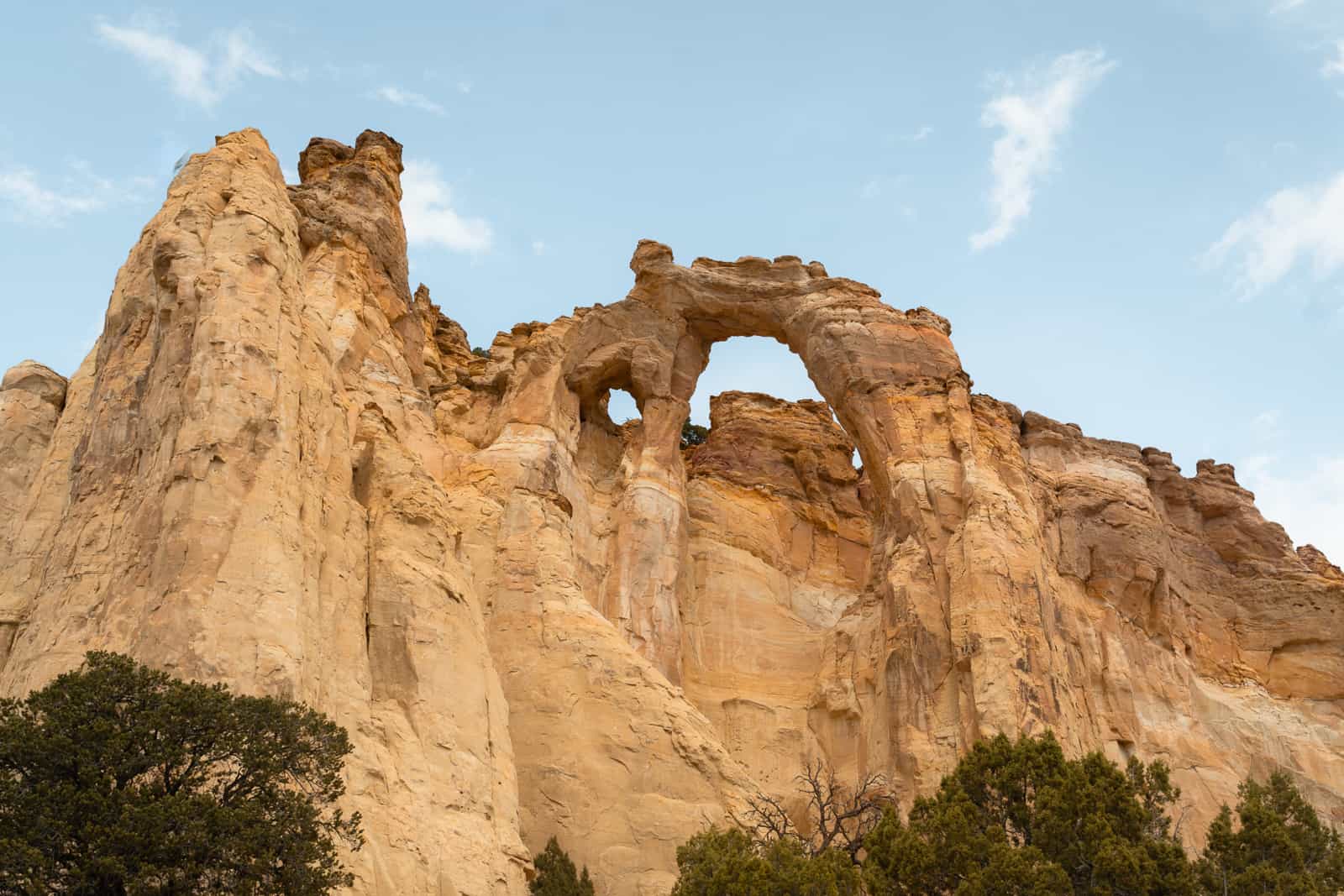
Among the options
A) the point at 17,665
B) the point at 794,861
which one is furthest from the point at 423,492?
the point at 794,861

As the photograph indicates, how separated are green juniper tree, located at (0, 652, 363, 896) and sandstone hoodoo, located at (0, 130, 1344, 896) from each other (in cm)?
175

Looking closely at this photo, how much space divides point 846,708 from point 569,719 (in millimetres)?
8774

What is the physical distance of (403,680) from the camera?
2395 centimetres

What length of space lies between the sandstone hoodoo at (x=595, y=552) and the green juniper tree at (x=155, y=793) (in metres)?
1.75

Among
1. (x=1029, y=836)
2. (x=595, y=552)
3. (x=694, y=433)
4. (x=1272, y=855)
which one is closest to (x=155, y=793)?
(x=1029, y=836)

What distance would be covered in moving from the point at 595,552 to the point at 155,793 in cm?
2052

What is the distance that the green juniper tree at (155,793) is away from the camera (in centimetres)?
1512

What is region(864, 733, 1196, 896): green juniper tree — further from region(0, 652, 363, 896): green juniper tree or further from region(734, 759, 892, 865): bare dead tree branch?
region(0, 652, 363, 896): green juniper tree

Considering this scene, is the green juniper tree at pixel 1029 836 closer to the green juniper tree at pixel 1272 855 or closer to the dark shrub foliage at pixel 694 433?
the green juniper tree at pixel 1272 855

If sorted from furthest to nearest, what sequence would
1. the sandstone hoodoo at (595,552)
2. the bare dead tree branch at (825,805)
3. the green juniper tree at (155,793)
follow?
the bare dead tree branch at (825,805) → the sandstone hoodoo at (595,552) → the green juniper tree at (155,793)

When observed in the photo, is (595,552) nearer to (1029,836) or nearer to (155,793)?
(1029,836)

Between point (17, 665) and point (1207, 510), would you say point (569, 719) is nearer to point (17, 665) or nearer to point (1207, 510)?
point (17, 665)

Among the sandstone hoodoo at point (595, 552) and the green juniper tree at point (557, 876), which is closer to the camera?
the sandstone hoodoo at point (595, 552)

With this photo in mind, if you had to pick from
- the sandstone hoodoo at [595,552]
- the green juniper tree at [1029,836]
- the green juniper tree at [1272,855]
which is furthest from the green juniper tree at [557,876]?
the green juniper tree at [1272,855]
